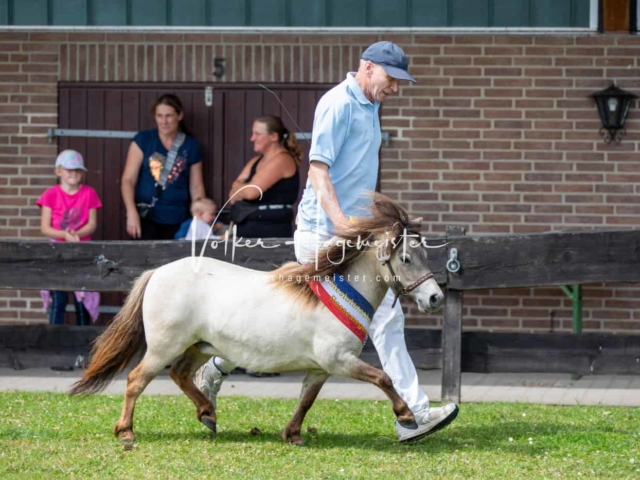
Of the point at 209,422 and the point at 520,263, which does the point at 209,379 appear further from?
the point at 520,263

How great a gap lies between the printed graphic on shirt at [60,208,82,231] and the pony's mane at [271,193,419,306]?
410 cm

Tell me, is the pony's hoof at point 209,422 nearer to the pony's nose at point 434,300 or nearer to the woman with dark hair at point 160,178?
the pony's nose at point 434,300

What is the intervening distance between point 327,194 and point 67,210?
14.1ft

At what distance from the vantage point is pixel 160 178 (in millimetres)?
10039

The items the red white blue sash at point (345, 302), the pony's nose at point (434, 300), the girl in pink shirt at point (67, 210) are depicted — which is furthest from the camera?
the girl in pink shirt at point (67, 210)

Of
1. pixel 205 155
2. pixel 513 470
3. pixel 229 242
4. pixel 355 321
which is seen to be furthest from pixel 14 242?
pixel 513 470

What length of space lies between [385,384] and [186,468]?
113cm

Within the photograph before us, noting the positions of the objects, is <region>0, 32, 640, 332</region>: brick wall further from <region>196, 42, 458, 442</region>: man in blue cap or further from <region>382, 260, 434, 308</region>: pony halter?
<region>382, 260, 434, 308</region>: pony halter

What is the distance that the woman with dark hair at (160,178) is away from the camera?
10.0m

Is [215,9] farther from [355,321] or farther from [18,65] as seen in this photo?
[355,321]

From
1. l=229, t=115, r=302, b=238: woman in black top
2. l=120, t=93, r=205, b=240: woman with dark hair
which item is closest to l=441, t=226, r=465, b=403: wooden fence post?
l=229, t=115, r=302, b=238: woman in black top

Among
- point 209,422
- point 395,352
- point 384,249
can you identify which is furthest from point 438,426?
point 209,422

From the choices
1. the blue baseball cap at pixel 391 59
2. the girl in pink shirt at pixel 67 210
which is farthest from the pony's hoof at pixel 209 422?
the girl in pink shirt at pixel 67 210

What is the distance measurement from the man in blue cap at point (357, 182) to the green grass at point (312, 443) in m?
0.27
